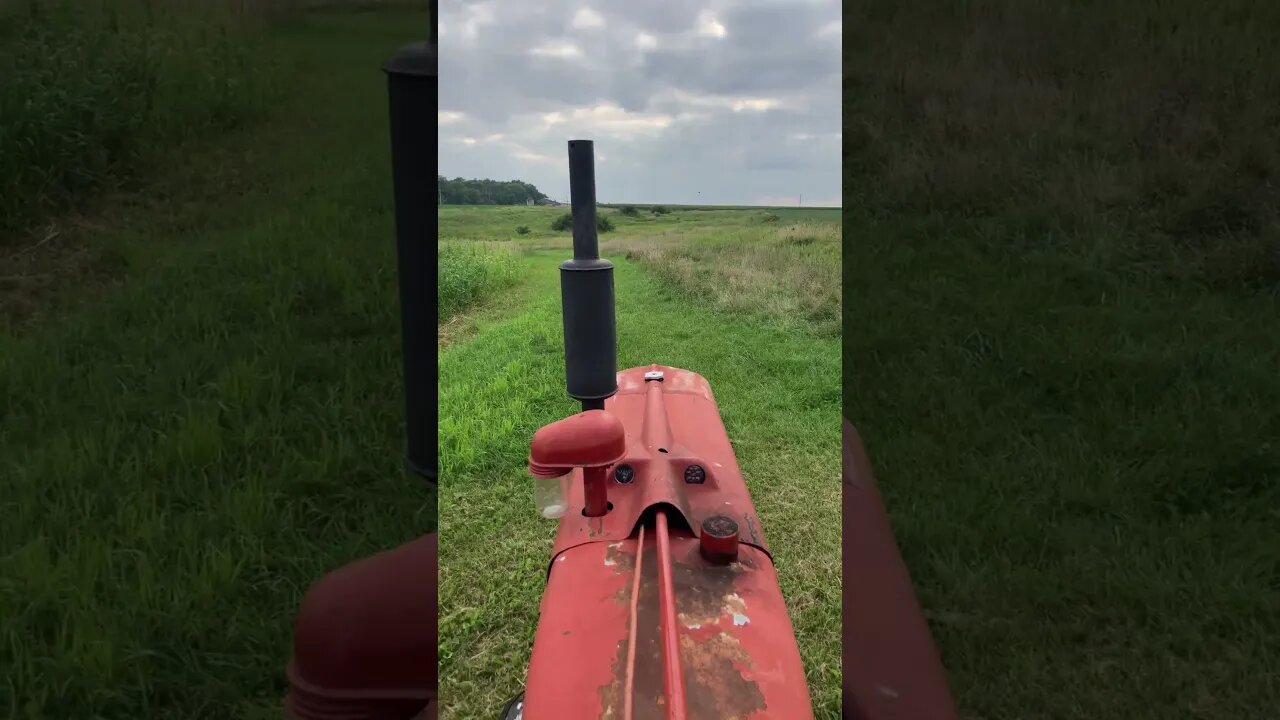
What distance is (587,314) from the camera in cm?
114

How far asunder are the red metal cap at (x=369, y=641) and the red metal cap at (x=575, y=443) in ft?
1.13

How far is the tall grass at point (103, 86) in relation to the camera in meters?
1.49

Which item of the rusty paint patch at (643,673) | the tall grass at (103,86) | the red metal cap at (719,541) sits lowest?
the rusty paint patch at (643,673)

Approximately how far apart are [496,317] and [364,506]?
145 centimetres

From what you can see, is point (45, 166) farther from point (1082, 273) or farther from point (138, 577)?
point (1082, 273)

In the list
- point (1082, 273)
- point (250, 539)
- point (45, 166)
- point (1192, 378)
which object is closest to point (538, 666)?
point (250, 539)

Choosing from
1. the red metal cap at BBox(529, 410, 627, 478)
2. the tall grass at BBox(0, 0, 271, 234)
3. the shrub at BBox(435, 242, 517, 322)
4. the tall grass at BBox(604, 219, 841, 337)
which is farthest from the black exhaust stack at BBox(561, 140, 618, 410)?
the tall grass at BBox(604, 219, 841, 337)

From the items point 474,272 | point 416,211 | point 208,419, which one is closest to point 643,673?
point 416,211

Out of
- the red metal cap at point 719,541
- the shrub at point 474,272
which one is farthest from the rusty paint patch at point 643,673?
the shrub at point 474,272

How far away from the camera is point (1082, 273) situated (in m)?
2.21

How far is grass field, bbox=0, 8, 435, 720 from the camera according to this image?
1202mm

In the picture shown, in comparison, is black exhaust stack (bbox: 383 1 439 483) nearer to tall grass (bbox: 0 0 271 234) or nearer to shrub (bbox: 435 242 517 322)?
tall grass (bbox: 0 0 271 234)

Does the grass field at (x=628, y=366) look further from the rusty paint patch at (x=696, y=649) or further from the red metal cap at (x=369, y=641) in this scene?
the rusty paint patch at (x=696, y=649)

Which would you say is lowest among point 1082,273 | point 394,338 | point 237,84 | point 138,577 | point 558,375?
point 138,577
